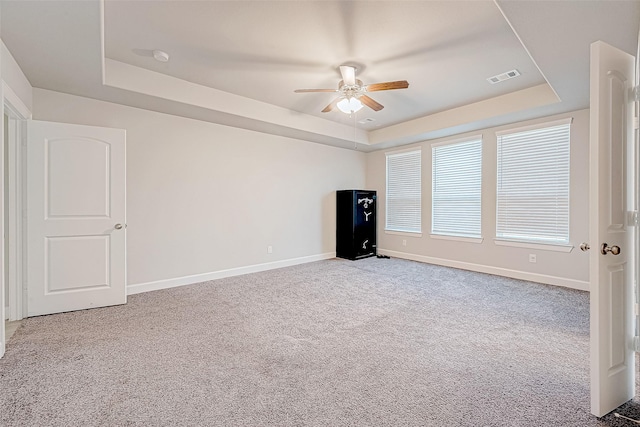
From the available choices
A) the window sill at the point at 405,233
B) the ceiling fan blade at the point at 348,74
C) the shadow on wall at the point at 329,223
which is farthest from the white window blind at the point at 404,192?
the ceiling fan blade at the point at 348,74

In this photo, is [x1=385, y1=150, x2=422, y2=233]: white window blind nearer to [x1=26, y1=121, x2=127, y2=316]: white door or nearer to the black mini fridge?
the black mini fridge

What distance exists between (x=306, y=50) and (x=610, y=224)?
2.71 m

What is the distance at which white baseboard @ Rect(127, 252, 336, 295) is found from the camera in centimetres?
393

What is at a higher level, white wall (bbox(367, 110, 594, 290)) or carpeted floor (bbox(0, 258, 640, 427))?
white wall (bbox(367, 110, 594, 290))

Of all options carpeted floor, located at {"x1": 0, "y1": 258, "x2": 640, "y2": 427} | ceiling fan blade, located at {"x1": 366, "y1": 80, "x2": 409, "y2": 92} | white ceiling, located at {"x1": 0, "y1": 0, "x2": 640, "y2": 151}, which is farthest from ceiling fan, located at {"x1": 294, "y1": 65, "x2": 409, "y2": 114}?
carpeted floor, located at {"x1": 0, "y1": 258, "x2": 640, "y2": 427}

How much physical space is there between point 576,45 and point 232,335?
3.66 meters

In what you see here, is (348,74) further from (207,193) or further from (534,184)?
(534,184)

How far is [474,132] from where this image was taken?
16.6 ft

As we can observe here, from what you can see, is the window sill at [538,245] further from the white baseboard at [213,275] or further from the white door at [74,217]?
the white door at [74,217]

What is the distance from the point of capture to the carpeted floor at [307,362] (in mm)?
1635

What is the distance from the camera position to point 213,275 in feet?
15.0

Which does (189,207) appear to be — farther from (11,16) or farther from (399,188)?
(399,188)

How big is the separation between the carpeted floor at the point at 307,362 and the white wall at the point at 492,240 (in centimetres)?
70

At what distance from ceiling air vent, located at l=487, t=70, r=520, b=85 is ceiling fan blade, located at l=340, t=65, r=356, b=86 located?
1.68 metres
